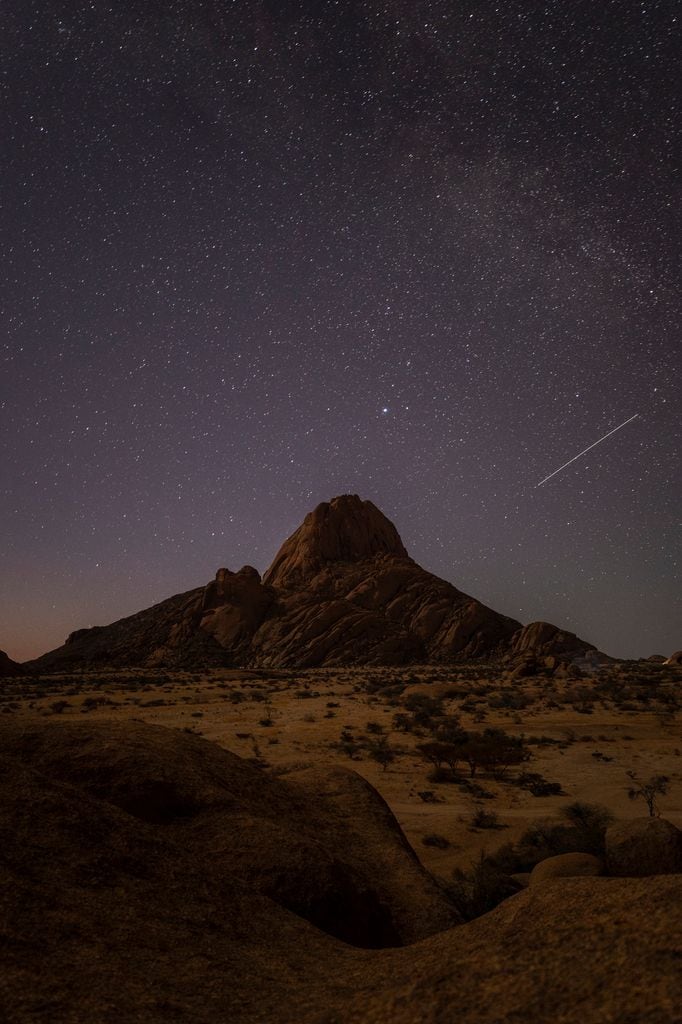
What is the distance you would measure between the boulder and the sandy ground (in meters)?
2.69

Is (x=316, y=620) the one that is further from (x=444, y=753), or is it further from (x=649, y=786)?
(x=649, y=786)

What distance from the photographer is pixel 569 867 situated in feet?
25.9

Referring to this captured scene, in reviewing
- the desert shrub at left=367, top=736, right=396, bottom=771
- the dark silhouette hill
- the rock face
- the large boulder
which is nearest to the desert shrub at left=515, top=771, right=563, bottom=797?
the desert shrub at left=367, top=736, right=396, bottom=771

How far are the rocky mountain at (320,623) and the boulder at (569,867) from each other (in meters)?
83.4

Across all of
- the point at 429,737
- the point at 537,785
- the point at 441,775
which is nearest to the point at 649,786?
the point at 537,785

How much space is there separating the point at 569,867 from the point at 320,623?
296 ft

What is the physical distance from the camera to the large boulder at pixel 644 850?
7.68 meters

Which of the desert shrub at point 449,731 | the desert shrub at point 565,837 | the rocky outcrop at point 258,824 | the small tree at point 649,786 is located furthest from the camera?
the desert shrub at point 449,731

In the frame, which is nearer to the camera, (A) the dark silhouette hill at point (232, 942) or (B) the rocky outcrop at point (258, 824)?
(A) the dark silhouette hill at point (232, 942)

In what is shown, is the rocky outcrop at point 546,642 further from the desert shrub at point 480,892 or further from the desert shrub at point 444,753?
the desert shrub at point 480,892

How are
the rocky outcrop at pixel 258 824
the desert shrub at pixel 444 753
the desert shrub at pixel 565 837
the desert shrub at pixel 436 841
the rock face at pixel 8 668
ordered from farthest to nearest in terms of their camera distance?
the rock face at pixel 8 668 < the desert shrub at pixel 444 753 < the desert shrub at pixel 436 841 < the desert shrub at pixel 565 837 < the rocky outcrop at pixel 258 824

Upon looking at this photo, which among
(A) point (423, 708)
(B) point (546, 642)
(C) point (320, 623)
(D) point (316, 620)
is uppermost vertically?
(D) point (316, 620)

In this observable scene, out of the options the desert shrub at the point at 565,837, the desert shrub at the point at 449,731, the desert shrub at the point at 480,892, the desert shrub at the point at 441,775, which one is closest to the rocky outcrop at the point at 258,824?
the desert shrub at the point at 480,892

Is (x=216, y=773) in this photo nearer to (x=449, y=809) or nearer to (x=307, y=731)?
(x=449, y=809)
